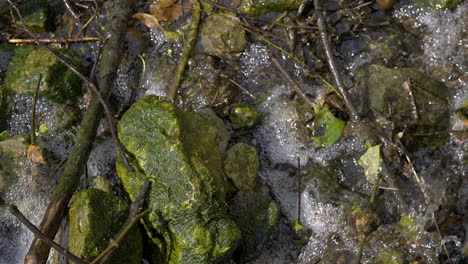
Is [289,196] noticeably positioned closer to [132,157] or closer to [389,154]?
[389,154]

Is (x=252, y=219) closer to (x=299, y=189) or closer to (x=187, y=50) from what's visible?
(x=299, y=189)

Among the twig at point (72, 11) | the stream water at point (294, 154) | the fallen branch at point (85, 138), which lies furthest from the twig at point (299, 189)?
the twig at point (72, 11)

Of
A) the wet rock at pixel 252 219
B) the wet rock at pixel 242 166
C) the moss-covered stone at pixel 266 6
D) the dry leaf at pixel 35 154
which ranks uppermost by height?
the moss-covered stone at pixel 266 6

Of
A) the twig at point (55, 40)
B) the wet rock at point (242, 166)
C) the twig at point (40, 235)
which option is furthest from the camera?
the twig at point (55, 40)

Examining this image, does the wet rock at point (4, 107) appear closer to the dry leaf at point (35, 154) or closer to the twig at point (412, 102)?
the dry leaf at point (35, 154)

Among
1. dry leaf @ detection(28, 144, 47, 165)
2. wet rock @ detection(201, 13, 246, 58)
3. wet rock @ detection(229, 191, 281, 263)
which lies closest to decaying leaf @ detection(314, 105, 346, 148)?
wet rock @ detection(229, 191, 281, 263)

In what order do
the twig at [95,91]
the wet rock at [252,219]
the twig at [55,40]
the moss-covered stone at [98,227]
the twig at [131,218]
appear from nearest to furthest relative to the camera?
the twig at [131,218] < the moss-covered stone at [98,227] < the twig at [95,91] < the wet rock at [252,219] < the twig at [55,40]

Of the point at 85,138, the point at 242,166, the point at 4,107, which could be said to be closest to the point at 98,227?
the point at 85,138
